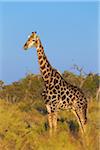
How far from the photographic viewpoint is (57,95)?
37.2 ft

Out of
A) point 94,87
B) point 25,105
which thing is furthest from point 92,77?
point 25,105

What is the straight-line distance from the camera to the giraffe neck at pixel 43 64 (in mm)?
11555

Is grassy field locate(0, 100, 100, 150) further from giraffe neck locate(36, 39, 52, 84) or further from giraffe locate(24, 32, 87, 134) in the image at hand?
giraffe neck locate(36, 39, 52, 84)

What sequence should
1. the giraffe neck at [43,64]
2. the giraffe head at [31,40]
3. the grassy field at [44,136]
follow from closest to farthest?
the grassy field at [44,136], the giraffe head at [31,40], the giraffe neck at [43,64]

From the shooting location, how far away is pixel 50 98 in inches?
443

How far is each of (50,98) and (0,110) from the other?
1.00 meters

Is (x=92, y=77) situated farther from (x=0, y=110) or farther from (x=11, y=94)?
(x=0, y=110)

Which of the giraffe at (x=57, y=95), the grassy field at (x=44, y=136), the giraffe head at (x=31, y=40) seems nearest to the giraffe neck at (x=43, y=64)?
the giraffe at (x=57, y=95)

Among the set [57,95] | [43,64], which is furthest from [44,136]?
[43,64]

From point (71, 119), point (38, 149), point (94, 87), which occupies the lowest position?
point (38, 149)

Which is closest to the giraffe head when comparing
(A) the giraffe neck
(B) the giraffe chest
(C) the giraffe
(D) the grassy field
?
(C) the giraffe

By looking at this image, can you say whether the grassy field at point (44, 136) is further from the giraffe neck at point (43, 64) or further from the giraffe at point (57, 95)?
the giraffe neck at point (43, 64)

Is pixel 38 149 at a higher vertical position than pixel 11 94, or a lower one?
lower

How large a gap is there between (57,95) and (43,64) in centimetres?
78
